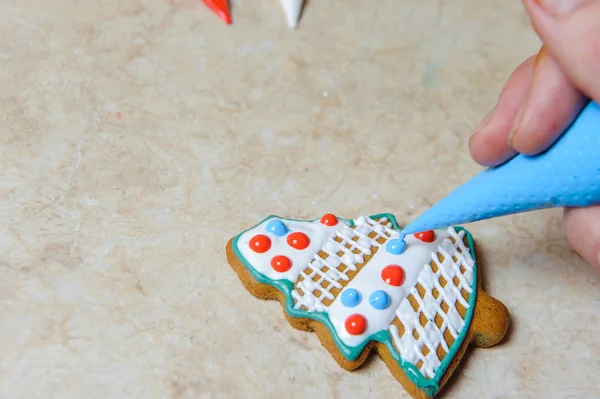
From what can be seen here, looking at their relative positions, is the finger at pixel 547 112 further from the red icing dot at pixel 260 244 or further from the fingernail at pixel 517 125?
the red icing dot at pixel 260 244

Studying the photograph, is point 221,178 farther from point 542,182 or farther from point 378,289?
point 542,182

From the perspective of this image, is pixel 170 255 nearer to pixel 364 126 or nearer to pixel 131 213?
pixel 131 213

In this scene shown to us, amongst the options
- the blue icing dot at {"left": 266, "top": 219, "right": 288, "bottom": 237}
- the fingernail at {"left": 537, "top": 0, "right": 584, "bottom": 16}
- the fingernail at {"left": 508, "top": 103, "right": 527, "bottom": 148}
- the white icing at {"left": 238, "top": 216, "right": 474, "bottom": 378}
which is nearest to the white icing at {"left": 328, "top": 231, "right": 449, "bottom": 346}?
the white icing at {"left": 238, "top": 216, "right": 474, "bottom": 378}

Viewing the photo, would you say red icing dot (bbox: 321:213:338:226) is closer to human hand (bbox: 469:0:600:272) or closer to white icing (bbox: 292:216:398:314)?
white icing (bbox: 292:216:398:314)

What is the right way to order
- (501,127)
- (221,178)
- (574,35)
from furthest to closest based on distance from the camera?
1. (221,178)
2. (501,127)
3. (574,35)

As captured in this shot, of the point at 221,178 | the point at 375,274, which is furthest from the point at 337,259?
the point at 221,178
